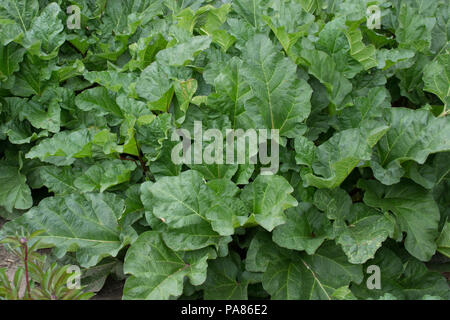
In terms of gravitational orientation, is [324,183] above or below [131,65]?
below

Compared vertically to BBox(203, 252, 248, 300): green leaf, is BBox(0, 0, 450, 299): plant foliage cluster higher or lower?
higher

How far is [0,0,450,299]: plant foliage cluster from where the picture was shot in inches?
86.7

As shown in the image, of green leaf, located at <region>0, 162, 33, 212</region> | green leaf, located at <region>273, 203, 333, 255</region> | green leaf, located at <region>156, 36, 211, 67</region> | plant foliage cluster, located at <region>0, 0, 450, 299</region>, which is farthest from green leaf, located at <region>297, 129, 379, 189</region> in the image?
green leaf, located at <region>0, 162, 33, 212</region>

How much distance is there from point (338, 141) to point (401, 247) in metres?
0.60

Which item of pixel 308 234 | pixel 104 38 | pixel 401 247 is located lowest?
pixel 401 247

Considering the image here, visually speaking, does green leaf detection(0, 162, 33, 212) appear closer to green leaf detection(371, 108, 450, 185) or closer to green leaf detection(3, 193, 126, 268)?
green leaf detection(3, 193, 126, 268)

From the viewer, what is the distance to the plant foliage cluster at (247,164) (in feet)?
7.22

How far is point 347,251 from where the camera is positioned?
6.98 feet

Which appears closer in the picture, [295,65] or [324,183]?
[324,183]

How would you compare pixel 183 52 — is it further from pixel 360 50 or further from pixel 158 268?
pixel 158 268

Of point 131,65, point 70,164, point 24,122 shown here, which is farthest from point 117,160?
point 24,122

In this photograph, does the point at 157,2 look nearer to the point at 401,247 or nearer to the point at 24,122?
the point at 24,122

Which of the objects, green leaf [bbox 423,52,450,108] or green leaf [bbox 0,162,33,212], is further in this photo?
green leaf [bbox 0,162,33,212]

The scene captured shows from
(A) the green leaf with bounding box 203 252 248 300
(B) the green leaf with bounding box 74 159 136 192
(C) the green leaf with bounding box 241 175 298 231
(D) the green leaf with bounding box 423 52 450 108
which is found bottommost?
(A) the green leaf with bounding box 203 252 248 300
